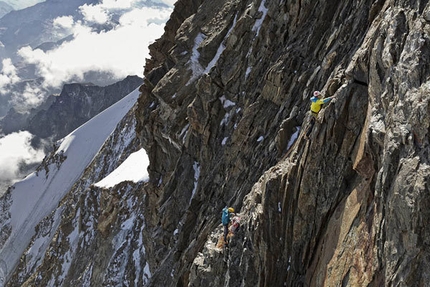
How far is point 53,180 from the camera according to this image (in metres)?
185

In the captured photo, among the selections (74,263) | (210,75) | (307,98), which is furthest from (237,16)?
(74,263)

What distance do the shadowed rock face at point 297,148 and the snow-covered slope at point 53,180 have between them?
5522 inches

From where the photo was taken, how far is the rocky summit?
515 inches

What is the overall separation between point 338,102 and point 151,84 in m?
32.6

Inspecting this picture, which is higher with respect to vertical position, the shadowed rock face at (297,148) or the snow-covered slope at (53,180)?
the shadowed rock face at (297,148)

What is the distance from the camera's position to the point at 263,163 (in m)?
25.6

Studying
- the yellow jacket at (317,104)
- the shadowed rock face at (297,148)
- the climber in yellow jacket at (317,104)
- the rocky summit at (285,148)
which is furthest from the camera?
the yellow jacket at (317,104)

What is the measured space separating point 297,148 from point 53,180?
18059cm

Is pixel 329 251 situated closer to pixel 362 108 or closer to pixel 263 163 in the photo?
pixel 362 108

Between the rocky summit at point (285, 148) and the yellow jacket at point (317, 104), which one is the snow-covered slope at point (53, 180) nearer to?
the rocky summit at point (285, 148)

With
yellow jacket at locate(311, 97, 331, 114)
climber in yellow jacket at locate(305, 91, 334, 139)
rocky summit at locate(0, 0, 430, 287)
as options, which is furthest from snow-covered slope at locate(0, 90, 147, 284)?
yellow jacket at locate(311, 97, 331, 114)

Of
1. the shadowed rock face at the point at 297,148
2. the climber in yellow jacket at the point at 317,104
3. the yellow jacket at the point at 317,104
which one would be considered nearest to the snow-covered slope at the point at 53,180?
the shadowed rock face at the point at 297,148

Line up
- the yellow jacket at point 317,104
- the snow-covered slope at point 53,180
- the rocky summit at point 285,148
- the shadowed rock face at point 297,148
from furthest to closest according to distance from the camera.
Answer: the snow-covered slope at point 53,180, the yellow jacket at point 317,104, the rocky summit at point 285,148, the shadowed rock face at point 297,148

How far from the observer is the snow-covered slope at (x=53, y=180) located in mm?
169875
